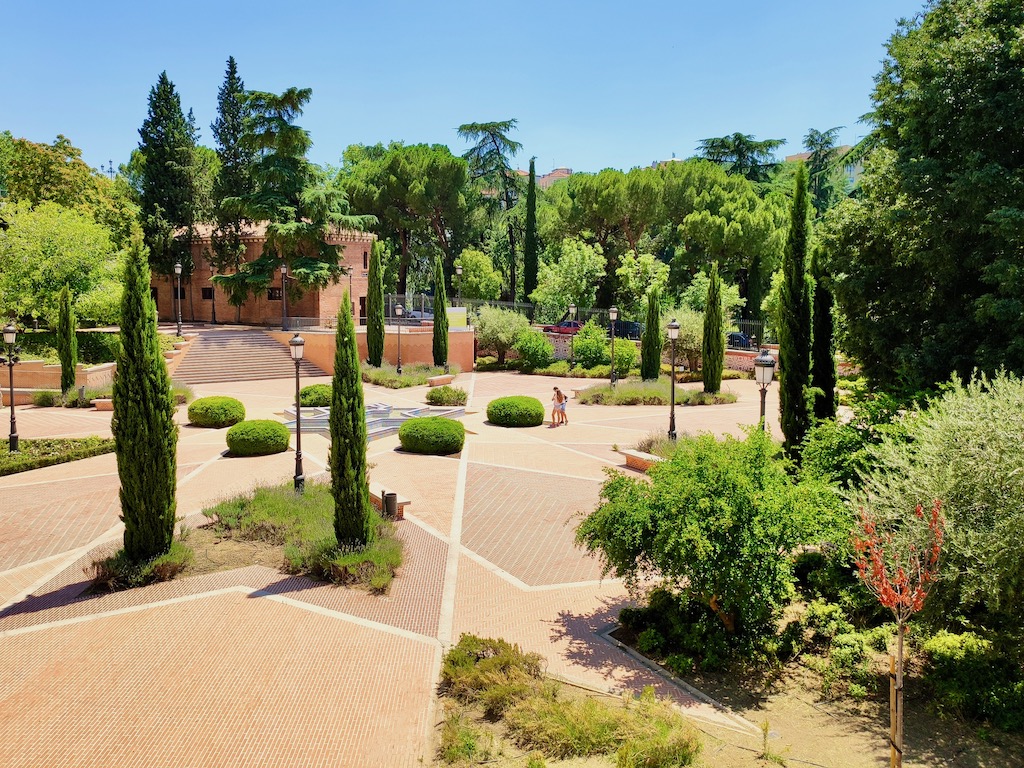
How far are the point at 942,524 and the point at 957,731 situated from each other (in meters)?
1.87

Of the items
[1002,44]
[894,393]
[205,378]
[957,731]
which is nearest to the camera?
Result: [957,731]

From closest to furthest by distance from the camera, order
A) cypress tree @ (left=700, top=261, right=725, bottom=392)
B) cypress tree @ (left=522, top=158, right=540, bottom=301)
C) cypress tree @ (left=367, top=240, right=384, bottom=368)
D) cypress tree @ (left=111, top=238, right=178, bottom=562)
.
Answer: cypress tree @ (left=111, top=238, right=178, bottom=562), cypress tree @ (left=700, top=261, right=725, bottom=392), cypress tree @ (left=367, top=240, right=384, bottom=368), cypress tree @ (left=522, top=158, right=540, bottom=301)

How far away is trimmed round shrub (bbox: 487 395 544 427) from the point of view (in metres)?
21.2

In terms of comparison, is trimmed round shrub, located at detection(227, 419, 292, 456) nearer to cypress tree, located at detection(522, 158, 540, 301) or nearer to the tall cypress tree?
the tall cypress tree

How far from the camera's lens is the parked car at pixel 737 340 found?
3697cm

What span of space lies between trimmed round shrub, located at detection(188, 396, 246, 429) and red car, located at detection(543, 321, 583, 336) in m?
20.2

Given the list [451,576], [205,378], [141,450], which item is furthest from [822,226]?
[205,378]

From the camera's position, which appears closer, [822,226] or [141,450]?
[141,450]

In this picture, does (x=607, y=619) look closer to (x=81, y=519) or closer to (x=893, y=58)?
(x=81, y=519)

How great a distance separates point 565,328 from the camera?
38719 millimetres

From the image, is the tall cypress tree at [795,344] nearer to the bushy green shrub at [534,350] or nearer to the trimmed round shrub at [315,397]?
the trimmed round shrub at [315,397]

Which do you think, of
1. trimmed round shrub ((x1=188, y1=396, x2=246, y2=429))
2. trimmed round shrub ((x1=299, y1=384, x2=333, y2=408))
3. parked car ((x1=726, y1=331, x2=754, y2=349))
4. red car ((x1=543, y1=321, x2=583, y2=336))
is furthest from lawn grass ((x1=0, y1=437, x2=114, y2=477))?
parked car ((x1=726, y1=331, x2=754, y2=349))

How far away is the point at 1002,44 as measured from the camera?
39.5ft

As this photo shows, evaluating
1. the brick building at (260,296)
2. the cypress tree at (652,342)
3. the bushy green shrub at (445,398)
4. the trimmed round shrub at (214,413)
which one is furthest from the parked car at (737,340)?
the trimmed round shrub at (214,413)
